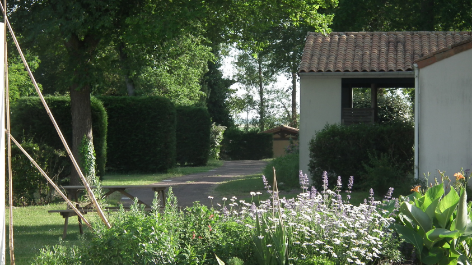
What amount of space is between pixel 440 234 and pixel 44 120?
1179 cm

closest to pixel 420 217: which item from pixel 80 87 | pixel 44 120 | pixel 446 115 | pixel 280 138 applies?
pixel 446 115

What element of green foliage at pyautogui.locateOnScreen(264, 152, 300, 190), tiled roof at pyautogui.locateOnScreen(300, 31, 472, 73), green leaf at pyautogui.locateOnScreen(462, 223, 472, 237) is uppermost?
tiled roof at pyautogui.locateOnScreen(300, 31, 472, 73)

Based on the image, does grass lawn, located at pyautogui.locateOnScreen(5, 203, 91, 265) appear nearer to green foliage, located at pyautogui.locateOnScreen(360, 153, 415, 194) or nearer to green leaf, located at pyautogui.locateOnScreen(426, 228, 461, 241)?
green leaf, located at pyautogui.locateOnScreen(426, 228, 461, 241)

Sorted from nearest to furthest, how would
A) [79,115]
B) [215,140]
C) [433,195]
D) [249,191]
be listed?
[433,195], [79,115], [249,191], [215,140]

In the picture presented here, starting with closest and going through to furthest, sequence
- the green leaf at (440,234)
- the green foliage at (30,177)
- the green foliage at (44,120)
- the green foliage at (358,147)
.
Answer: the green leaf at (440,234) → the green foliage at (30,177) → the green foliage at (358,147) → the green foliage at (44,120)

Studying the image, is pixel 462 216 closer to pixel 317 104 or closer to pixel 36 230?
pixel 36 230

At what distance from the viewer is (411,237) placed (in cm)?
474

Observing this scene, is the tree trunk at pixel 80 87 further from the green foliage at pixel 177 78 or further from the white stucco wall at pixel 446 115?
the green foliage at pixel 177 78

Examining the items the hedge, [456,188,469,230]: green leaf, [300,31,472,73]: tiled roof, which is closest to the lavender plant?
[456,188,469,230]: green leaf

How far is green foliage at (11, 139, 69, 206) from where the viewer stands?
1167 cm

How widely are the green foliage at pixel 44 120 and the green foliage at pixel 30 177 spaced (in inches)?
32.9

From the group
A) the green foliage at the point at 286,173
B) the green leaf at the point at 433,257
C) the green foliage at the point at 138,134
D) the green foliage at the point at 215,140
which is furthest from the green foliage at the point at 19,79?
the green leaf at the point at 433,257

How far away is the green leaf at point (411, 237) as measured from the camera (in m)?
4.70

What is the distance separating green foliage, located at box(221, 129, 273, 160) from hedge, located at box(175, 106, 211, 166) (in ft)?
33.7
